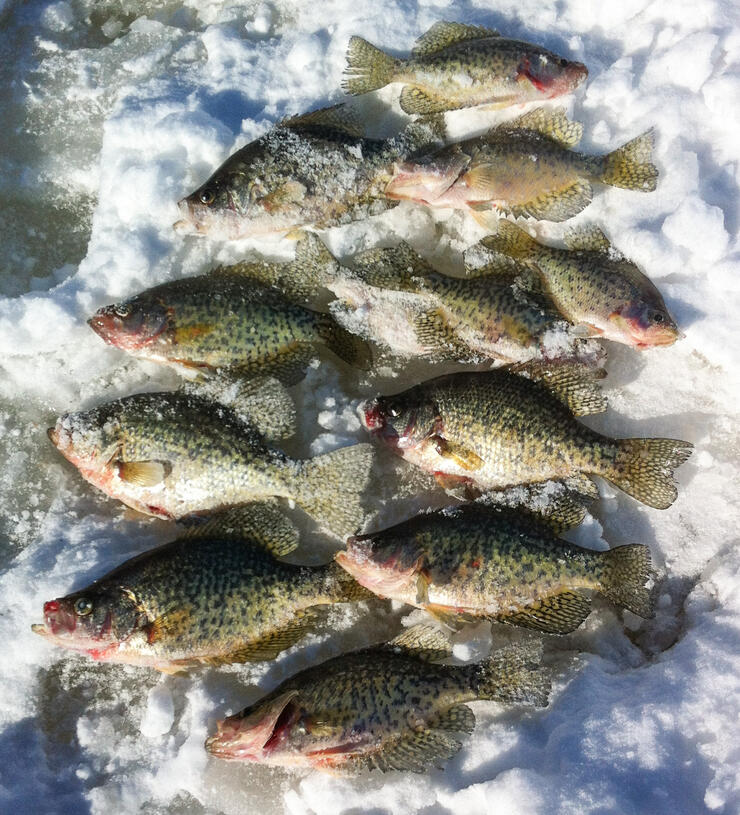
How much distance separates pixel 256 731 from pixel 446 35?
13.6 ft

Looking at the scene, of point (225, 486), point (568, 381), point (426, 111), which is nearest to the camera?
point (225, 486)

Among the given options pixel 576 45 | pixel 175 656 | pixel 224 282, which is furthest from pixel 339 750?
pixel 576 45

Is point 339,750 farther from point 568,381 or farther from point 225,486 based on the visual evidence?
point 568,381

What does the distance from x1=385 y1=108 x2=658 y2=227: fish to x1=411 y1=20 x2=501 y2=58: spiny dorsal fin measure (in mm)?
665

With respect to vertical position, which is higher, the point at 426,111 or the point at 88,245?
the point at 426,111

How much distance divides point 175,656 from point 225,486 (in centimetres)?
88

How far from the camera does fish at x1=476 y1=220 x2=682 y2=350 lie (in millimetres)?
3820

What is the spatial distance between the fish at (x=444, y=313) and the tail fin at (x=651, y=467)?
23.0 inches

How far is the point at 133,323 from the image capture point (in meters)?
3.74

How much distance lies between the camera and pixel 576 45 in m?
4.41

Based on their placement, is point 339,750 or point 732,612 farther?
point 732,612

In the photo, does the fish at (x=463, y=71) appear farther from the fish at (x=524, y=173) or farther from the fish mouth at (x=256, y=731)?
the fish mouth at (x=256, y=731)

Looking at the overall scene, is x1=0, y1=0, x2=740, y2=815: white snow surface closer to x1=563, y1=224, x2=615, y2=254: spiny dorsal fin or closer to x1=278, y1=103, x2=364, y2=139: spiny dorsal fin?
x1=563, y1=224, x2=615, y2=254: spiny dorsal fin

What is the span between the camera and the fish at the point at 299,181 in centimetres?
385
